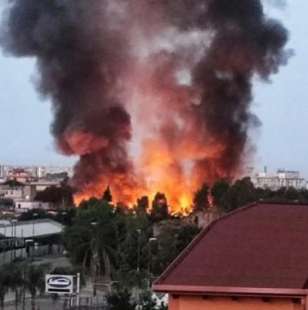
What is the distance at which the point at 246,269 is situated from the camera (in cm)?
577

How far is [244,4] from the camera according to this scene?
64.8 m

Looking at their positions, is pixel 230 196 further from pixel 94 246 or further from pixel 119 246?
pixel 94 246

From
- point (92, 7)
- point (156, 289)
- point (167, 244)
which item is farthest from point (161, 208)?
point (156, 289)

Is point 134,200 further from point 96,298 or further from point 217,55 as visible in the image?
point 96,298

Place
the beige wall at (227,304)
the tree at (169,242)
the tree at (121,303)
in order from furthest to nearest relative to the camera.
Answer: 1. the tree at (169,242)
2. the tree at (121,303)
3. the beige wall at (227,304)

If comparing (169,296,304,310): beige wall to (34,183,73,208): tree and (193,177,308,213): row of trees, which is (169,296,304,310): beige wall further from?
(34,183,73,208): tree

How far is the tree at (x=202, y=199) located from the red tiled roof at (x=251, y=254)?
165 ft

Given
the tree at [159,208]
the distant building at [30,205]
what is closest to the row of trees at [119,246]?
the tree at [159,208]

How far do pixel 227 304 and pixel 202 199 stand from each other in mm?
53415

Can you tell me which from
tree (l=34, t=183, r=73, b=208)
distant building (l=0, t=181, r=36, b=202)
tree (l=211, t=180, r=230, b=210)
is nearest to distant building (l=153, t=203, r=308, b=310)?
tree (l=211, t=180, r=230, b=210)

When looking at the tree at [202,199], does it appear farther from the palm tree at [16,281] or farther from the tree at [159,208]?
the palm tree at [16,281]

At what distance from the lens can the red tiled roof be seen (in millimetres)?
5684

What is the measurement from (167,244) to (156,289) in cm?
2932

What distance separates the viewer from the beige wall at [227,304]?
5609 millimetres
